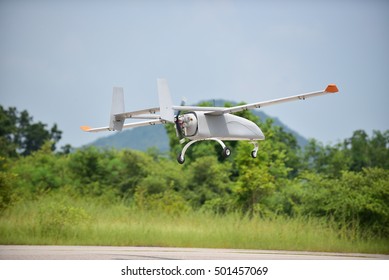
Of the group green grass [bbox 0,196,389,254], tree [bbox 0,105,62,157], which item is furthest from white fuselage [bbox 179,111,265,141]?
tree [bbox 0,105,62,157]

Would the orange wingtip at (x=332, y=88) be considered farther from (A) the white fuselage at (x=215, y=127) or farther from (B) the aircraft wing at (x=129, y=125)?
(B) the aircraft wing at (x=129, y=125)

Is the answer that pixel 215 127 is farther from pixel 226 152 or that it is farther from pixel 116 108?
pixel 116 108

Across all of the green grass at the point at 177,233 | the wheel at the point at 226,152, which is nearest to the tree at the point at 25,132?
the green grass at the point at 177,233

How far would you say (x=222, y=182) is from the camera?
3859 centimetres

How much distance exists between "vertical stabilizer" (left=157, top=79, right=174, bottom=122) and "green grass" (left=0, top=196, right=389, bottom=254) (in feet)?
40.3

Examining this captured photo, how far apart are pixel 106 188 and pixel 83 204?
6295mm

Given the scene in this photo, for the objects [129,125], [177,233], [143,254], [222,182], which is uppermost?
[129,125]

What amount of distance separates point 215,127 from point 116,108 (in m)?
2.32

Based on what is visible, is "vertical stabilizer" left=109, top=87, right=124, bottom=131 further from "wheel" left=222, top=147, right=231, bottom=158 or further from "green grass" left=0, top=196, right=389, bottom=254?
"green grass" left=0, top=196, right=389, bottom=254

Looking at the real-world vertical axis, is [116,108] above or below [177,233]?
above

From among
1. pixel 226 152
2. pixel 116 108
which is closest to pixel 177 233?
pixel 226 152

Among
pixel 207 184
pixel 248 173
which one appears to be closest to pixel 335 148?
pixel 207 184

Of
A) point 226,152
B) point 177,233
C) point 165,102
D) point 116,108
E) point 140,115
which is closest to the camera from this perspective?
point 165,102
